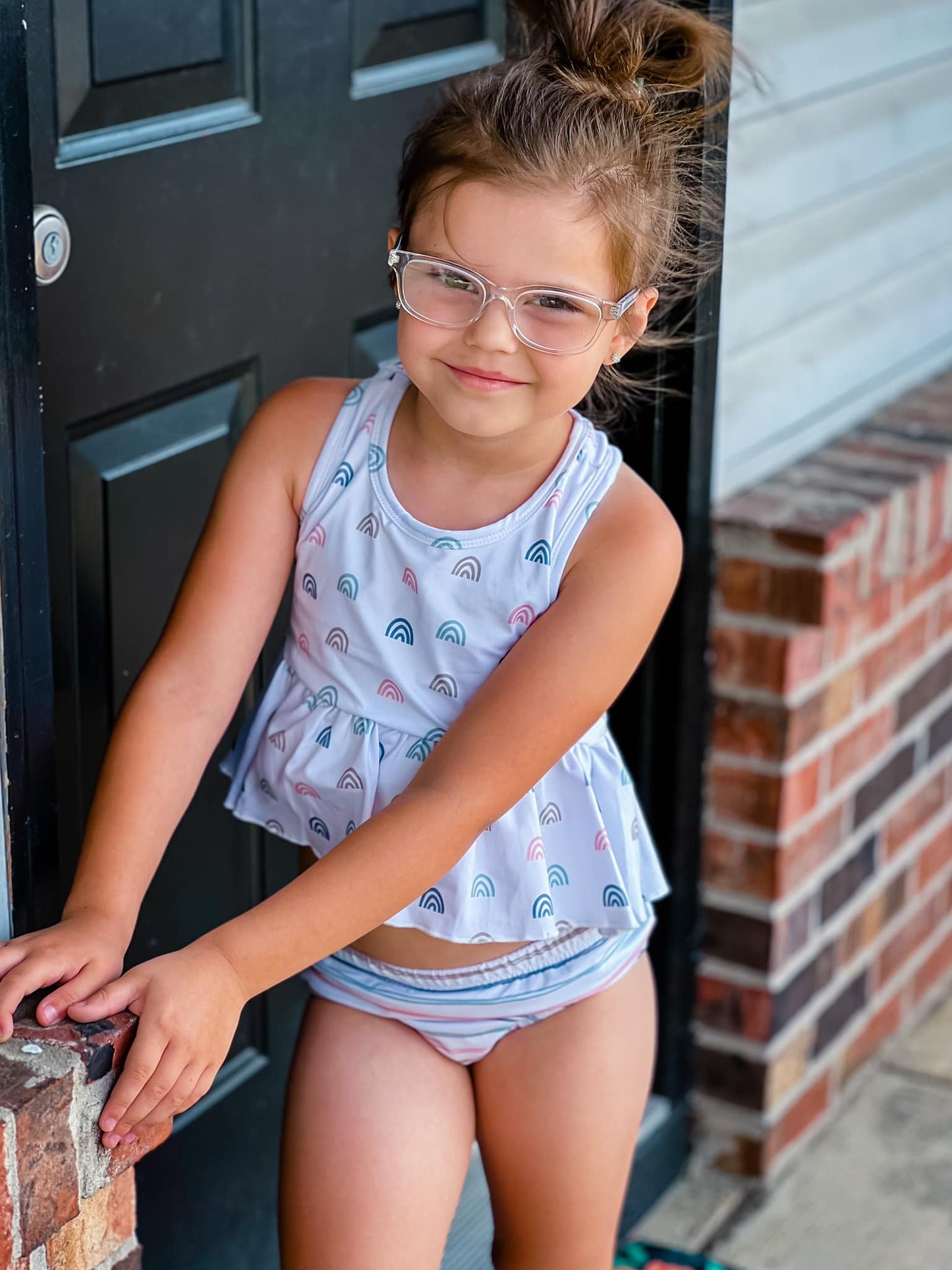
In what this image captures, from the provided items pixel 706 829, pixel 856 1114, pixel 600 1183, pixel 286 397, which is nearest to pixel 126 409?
pixel 286 397

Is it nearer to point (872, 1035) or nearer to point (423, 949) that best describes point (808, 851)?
point (872, 1035)

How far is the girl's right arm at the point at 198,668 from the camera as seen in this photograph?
1.53m

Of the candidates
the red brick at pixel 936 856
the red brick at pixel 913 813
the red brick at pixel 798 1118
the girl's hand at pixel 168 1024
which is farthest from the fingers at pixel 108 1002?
the red brick at pixel 936 856

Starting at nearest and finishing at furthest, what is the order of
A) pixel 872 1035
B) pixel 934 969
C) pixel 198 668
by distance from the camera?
pixel 198 668 → pixel 872 1035 → pixel 934 969

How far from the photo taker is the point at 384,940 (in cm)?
178

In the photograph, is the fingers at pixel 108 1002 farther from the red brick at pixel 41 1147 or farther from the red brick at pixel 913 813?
the red brick at pixel 913 813

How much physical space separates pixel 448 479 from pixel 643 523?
0.67 ft

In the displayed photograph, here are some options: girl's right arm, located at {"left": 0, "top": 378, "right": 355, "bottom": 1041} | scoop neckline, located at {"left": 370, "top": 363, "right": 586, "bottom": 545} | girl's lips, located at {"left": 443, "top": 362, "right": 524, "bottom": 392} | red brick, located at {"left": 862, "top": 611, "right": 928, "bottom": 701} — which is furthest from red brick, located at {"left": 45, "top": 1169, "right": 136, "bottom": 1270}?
red brick, located at {"left": 862, "top": 611, "right": 928, "bottom": 701}

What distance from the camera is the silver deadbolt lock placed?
180cm

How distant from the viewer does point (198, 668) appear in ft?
5.40

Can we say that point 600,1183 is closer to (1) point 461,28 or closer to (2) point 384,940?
(2) point 384,940

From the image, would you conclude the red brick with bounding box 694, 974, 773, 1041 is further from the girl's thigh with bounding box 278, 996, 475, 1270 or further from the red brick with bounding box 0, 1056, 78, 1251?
the red brick with bounding box 0, 1056, 78, 1251

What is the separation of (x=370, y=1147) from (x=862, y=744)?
1575 millimetres

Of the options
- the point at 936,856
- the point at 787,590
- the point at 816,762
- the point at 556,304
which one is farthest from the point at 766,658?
the point at 556,304
